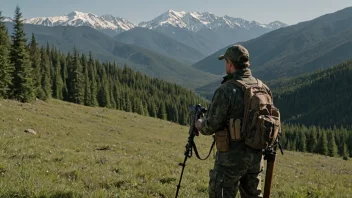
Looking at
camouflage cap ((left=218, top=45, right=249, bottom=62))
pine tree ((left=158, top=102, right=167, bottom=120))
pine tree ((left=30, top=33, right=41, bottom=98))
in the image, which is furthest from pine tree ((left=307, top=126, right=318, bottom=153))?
camouflage cap ((left=218, top=45, right=249, bottom=62))

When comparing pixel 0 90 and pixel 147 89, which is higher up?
pixel 147 89

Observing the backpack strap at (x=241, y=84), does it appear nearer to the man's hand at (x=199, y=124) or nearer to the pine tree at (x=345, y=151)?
the man's hand at (x=199, y=124)

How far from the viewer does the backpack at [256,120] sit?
6492 millimetres

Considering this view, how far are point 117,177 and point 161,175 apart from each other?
6.62 ft

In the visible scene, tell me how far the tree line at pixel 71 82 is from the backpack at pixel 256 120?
167 feet

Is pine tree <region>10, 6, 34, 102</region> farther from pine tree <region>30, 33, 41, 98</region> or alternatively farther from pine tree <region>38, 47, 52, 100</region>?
pine tree <region>38, 47, 52, 100</region>

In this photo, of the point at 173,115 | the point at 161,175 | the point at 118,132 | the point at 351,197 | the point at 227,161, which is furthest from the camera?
the point at 173,115

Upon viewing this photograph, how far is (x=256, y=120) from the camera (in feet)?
21.3

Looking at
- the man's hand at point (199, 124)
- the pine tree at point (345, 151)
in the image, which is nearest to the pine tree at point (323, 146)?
the pine tree at point (345, 151)

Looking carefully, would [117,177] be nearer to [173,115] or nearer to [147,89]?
[173,115]

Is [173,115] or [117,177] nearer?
[117,177]

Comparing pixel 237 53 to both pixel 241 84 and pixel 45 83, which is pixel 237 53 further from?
pixel 45 83

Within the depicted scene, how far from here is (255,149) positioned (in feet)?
22.3

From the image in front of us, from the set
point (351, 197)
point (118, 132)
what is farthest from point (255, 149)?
point (118, 132)
